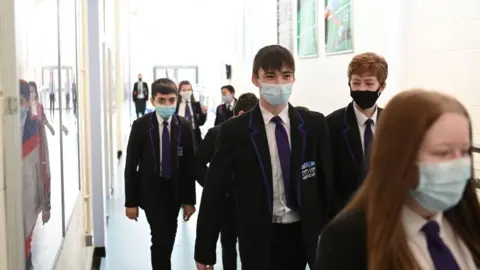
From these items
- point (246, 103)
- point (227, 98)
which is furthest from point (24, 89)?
point (227, 98)

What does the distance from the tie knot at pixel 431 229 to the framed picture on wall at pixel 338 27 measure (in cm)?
393

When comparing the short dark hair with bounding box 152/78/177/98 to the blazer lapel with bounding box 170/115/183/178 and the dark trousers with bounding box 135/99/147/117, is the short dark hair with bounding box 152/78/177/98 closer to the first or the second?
the blazer lapel with bounding box 170/115/183/178

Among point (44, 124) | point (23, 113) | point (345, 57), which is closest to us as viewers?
point (23, 113)

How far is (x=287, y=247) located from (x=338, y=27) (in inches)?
123

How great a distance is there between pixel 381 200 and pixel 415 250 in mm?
135

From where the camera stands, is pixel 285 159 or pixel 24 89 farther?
pixel 285 159

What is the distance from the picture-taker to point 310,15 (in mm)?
6539

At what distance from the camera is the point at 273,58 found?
3025mm

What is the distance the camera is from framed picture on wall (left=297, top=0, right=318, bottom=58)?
20.8 ft

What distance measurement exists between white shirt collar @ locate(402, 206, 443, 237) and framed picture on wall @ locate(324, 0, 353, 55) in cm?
392

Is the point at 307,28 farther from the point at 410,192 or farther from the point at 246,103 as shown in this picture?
the point at 410,192

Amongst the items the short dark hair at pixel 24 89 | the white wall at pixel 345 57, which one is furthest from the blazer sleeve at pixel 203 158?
the short dark hair at pixel 24 89

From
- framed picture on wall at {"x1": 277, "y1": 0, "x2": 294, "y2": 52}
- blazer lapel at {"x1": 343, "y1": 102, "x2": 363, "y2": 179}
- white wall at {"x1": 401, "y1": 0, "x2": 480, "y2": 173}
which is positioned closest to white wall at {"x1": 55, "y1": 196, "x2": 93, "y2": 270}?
blazer lapel at {"x1": 343, "y1": 102, "x2": 363, "y2": 179}

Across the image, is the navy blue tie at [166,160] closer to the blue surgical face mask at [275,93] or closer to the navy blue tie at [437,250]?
the blue surgical face mask at [275,93]
